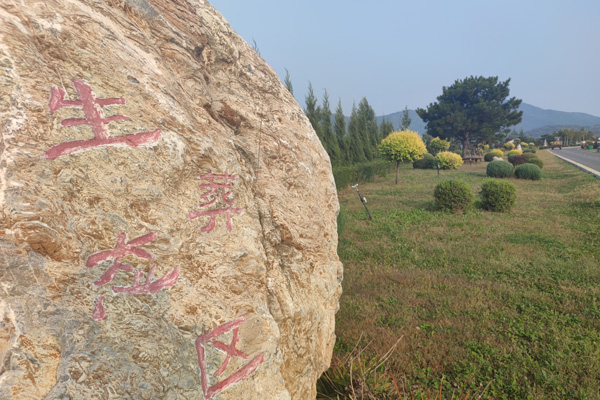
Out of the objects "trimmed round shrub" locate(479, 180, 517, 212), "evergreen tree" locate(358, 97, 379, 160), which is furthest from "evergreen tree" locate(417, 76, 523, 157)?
"trimmed round shrub" locate(479, 180, 517, 212)

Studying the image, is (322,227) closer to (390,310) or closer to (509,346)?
(390,310)

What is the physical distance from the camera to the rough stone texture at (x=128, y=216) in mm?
1435

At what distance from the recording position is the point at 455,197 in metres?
9.81

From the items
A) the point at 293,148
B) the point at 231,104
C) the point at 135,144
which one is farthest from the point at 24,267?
the point at 293,148

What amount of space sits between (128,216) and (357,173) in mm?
17528

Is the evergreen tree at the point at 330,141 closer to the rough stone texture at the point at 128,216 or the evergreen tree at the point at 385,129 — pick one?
the evergreen tree at the point at 385,129

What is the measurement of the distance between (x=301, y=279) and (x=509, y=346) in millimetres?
3070

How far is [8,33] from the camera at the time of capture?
4.69ft

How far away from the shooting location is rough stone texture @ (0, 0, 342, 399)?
1435 millimetres

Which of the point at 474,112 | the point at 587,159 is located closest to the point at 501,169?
the point at 587,159

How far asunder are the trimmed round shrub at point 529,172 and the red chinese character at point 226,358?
19.5m

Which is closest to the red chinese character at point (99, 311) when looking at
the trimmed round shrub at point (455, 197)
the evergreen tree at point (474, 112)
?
the trimmed round shrub at point (455, 197)

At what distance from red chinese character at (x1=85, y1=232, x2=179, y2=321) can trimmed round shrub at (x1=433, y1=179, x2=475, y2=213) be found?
970 centimetres

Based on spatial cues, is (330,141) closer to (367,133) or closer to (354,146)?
(354,146)
